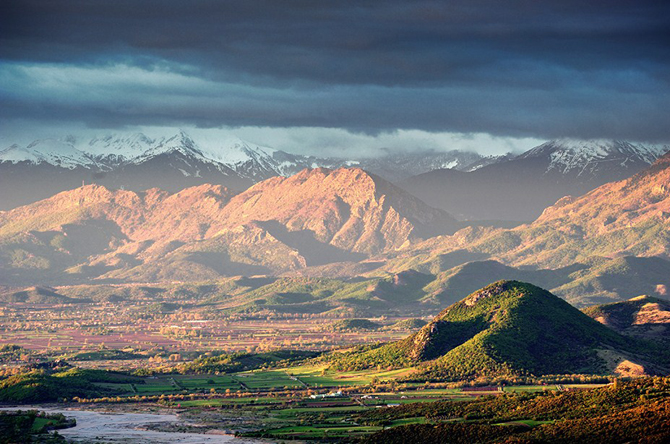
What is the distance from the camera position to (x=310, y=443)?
651 ft

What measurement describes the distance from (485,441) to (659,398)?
3017cm

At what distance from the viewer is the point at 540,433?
184m

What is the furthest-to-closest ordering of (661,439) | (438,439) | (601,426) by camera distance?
(438,439)
(601,426)
(661,439)

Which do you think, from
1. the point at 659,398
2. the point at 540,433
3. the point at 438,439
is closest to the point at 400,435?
the point at 438,439

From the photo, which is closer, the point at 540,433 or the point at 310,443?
the point at 540,433

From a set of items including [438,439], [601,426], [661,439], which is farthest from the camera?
[438,439]

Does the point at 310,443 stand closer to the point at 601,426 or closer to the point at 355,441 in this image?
the point at 355,441

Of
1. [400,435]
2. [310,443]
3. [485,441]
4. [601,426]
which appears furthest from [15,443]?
[601,426]

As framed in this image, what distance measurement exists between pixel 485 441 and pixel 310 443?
29.9m

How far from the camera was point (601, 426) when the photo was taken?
177500 millimetres

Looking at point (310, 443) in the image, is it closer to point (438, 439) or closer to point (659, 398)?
point (438, 439)

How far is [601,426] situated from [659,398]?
2054 cm

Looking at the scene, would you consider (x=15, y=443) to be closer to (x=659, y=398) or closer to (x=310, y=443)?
(x=310, y=443)

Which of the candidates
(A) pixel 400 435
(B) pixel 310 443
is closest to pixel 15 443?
(B) pixel 310 443
